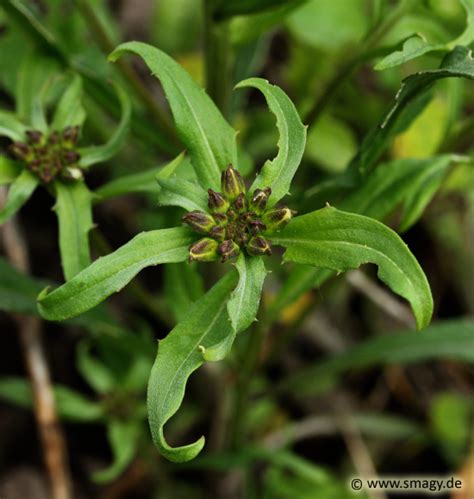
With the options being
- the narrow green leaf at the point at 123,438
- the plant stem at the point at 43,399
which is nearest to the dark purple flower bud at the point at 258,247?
the narrow green leaf at the point at 123,438

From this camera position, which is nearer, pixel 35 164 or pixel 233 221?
pixel 233 221

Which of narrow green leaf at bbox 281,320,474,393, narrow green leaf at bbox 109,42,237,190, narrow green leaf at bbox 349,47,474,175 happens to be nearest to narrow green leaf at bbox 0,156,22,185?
A: narrow green leaf at bbox 109,42,237,190

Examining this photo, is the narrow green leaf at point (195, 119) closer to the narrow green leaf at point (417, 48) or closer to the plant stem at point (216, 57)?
the narrow green leaf at point (417, 48)

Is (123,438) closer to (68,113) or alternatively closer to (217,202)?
(68,113)

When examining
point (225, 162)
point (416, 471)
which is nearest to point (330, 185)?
point (225, 162)

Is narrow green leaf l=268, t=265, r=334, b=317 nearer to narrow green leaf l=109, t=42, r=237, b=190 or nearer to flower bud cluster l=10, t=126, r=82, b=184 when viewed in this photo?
narrow green leaf l=109, t=42, r=237, b=190

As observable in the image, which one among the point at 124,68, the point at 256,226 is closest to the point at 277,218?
the point at 256,226
